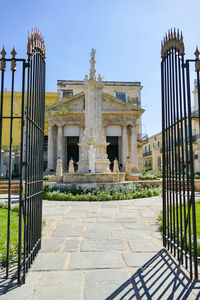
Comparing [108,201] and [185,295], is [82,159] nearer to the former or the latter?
[108,201]

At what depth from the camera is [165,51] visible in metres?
3.87

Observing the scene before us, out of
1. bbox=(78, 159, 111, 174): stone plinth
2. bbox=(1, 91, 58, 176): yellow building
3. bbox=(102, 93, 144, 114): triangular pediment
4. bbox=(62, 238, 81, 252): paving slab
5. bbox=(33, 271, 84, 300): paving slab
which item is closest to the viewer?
bbox=(33, 271, 84, 300): paving slab

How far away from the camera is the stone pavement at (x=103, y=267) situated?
7.66ft

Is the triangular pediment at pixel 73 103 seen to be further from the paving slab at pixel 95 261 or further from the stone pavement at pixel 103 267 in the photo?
the paving slab at pixel 95 261

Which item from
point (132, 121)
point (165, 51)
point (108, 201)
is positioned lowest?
point (108, 201)

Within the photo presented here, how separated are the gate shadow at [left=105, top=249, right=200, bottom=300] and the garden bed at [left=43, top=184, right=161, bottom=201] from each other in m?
Answer: 6.31

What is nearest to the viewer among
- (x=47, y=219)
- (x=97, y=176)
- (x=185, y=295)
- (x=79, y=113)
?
(x=185, y=295)

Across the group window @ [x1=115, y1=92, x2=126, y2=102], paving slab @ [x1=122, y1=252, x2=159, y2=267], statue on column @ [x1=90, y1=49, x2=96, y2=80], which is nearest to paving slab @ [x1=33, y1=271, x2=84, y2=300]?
paving slab @ [x1=122, y1=252, x2=159, y2=267]

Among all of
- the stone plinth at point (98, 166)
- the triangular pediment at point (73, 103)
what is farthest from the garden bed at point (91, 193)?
the triangular pediment at point (73, 103)

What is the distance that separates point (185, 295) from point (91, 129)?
1198cm

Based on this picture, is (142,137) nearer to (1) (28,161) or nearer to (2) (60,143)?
(2) (60,143)

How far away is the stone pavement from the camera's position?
2336mm

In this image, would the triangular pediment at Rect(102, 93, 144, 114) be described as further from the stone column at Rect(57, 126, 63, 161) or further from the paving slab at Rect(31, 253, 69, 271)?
the paving slab at Rect(31, 253, 69, 271)

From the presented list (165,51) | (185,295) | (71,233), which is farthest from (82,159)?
(185,295)
